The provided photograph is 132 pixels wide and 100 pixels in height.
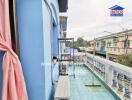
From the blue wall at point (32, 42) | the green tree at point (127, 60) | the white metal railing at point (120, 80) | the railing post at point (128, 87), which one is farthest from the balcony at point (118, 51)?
the blue wall at point (32, 42)

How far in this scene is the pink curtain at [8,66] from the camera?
111 cm

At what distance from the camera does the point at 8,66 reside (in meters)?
1.14

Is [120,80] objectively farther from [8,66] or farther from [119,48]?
[119,48]

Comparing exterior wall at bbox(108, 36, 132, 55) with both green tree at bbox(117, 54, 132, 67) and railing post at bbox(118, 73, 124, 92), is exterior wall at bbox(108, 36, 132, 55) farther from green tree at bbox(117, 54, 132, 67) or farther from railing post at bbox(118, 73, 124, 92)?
railing post at bbox(118, 73, 124, 92)

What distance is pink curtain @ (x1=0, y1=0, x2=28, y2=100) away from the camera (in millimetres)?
1112

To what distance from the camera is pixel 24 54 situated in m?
1.37

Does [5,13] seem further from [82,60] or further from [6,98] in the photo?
[82,60]

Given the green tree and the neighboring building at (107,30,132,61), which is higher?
the neighboring building at (107,30,132,61)

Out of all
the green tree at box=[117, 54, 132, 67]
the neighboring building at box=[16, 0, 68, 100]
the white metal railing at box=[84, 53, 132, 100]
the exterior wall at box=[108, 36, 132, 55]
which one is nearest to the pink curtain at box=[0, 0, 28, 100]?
the neighboring building at box=[16, 0, 68, 100]

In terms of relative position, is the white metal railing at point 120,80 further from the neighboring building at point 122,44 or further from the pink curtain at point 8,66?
the neighboring building at point 122,44

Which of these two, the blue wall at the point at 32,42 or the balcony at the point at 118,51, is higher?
the blue wall at the point at 32,42

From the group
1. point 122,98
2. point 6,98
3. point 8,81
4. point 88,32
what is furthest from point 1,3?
point 88,32

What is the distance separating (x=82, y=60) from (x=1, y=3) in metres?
7.11

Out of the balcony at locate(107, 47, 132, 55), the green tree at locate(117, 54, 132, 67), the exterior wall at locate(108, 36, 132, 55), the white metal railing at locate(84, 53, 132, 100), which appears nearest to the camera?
the white metal railing at locate(84, 53, 132, 100)
